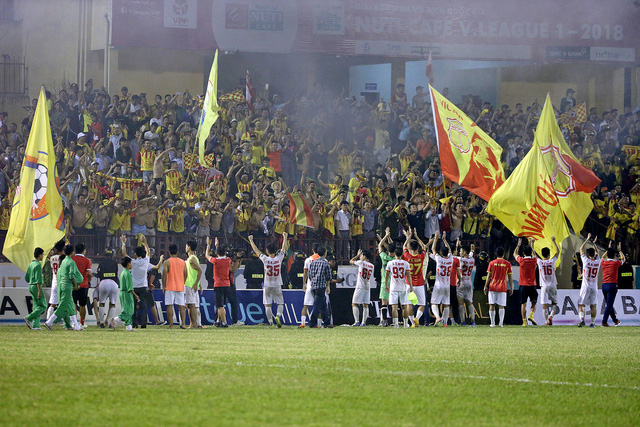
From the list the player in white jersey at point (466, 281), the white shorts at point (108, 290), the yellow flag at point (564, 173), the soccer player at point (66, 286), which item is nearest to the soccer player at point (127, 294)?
the white shorts at point (108, 290)

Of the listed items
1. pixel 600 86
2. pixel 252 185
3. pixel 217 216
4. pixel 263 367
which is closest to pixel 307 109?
pixel 252 185

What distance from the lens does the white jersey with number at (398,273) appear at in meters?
19.3

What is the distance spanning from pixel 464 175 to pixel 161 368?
12.5m

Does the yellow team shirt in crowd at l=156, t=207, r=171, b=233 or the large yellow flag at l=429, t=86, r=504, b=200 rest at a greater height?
the large yellow flag at l=429, t=86, r=504, b=200

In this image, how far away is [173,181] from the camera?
23.6 meters

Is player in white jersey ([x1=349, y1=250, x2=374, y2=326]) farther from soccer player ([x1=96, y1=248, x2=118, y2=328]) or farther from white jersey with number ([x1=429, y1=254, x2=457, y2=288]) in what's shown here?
soccer player ([x1=96, y1=248, x2=118, y2=328])

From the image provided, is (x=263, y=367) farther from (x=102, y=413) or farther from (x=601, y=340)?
(x=601, y=340)

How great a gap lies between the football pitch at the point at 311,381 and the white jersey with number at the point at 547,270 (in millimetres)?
5619

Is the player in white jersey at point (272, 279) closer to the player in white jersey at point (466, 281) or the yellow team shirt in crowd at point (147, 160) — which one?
the player in white jersey at point (466, 281)

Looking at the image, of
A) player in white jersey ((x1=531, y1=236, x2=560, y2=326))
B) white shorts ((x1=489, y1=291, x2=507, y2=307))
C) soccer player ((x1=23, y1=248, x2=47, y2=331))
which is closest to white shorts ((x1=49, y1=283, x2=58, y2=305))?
soccer player ((x1=23, y1=248, x2=47, y2=331))

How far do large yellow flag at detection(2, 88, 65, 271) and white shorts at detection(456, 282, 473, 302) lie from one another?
8.52 m

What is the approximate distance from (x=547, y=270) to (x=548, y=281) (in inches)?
10.5

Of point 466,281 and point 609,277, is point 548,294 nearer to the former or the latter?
point 609,277

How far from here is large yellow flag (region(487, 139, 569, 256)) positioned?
66.5 ft
